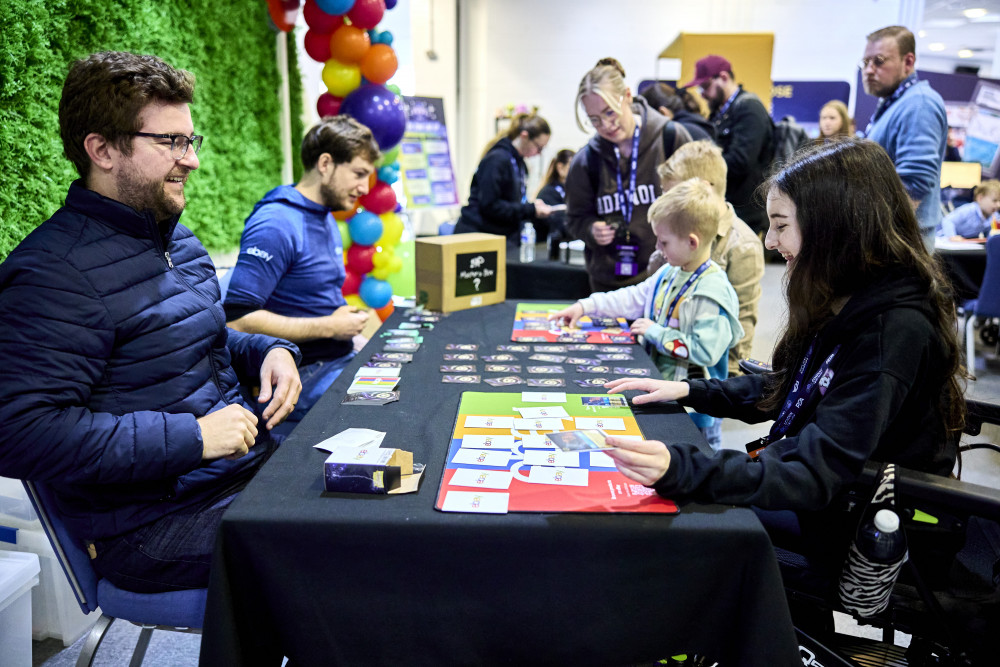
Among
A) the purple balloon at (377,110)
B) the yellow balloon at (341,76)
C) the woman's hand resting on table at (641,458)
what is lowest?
the woman's hand resting on table at (641,458)

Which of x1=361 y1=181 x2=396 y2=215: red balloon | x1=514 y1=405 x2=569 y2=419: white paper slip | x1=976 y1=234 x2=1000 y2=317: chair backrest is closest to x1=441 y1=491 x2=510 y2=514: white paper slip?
x1=514 y1=405 x2=569 y2=419: white paper slip

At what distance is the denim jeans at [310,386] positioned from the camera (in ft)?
→ 7.29

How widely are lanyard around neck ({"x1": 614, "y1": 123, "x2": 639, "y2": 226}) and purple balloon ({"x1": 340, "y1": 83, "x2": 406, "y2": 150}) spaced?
1.50 meters

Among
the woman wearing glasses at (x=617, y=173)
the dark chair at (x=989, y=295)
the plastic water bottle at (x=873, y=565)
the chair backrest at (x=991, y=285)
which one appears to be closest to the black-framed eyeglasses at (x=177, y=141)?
the plastic water bottle at (x=873, y=565)

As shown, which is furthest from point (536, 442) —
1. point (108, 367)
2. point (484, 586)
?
point (108, 367)

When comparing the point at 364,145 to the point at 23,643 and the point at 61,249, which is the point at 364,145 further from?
the point at 23,643

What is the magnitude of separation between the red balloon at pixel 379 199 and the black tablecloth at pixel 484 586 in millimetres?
3434

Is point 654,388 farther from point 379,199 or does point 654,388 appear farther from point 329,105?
point 329,105

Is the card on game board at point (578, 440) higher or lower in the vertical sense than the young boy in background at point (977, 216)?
lower

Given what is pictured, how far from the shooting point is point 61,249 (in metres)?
1.26

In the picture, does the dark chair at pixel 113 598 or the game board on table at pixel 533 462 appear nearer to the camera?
the game board on table at pixel 533 462

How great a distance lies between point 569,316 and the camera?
2.32 meters

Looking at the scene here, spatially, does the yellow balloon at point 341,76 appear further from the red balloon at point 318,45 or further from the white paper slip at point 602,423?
the white paper slip at point 602,423

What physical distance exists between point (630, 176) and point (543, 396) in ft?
5.81
